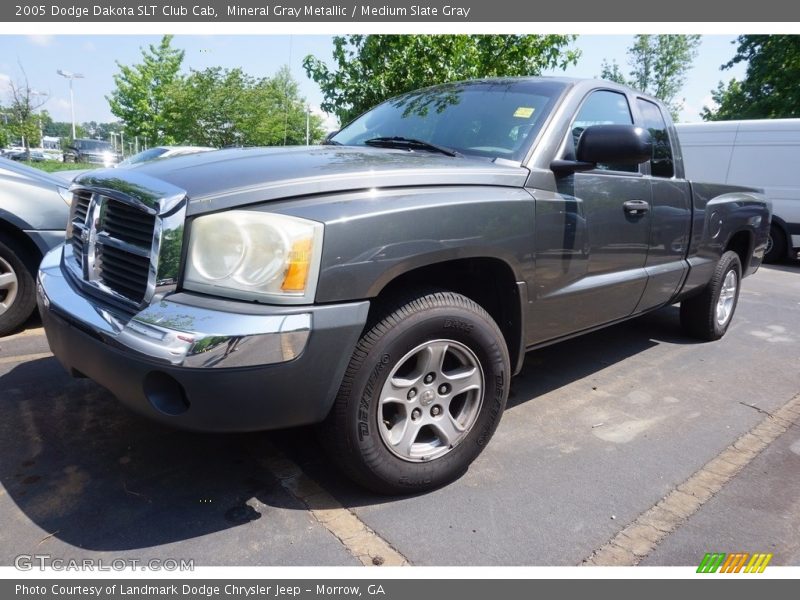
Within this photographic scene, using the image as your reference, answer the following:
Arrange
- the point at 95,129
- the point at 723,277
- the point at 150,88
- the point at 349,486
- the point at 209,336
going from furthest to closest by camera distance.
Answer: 1. the point at 95,129
2. the point at 150,88
3. the point at 723,277
4. the point at 349,486
5. the point at 209,336

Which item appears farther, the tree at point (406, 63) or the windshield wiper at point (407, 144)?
the tree at point (406, 63)

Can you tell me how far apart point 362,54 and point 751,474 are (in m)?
7.66

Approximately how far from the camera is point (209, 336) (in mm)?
1808

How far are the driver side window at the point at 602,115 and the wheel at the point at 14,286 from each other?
3722 millimetres

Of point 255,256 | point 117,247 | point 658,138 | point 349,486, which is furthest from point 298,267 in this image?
point 658,138

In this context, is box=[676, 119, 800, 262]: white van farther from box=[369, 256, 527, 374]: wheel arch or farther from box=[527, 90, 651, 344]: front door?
box=[369, 256, 527, 374]: wheel arch

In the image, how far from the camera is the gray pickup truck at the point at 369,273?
1911 millimetres

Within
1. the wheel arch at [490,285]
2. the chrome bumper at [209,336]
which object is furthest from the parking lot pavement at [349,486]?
the chrome bumper at [209,336]

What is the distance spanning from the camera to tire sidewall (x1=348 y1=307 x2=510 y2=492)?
6.95ft

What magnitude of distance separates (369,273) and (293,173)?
1.56ft

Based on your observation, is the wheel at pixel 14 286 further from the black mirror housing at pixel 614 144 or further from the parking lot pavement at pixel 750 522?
the parking lot pavement at pixel 750 522

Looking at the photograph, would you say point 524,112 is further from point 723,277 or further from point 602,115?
point 723,277

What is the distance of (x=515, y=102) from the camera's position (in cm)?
310
